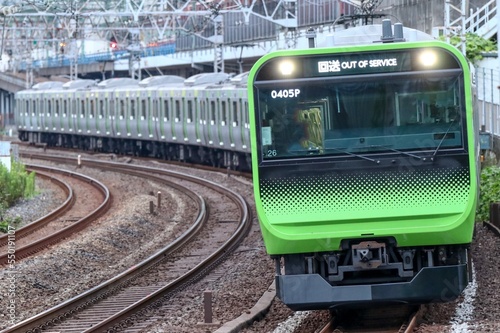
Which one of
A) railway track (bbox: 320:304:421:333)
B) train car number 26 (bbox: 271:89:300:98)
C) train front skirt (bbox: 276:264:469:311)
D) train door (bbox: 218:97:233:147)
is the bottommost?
railway track (bbox: 320:304:421:333)

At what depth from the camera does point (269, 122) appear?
10484mm

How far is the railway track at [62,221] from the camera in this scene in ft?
59.5

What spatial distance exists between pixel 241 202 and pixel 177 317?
460 inches

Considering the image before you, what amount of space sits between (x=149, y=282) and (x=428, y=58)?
A: 638cm

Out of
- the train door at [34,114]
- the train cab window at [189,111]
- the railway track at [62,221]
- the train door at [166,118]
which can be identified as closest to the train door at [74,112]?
the train door at [34,114]

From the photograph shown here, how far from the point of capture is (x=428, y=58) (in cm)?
1032

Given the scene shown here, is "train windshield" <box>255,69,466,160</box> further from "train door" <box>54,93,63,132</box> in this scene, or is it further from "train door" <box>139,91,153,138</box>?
"train door" <box>54,93,63,132</box>

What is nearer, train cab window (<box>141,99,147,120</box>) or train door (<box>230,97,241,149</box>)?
train door (<box>230,97,241,149</box>)

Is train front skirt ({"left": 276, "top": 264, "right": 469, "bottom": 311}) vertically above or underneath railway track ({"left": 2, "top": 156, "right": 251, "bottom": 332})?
above

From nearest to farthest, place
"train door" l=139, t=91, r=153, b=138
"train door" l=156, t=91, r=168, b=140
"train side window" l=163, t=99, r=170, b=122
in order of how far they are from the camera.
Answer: "train side window" l=163, t=99, r=170, b=122, "train door" l=156, t=91, r=168, b=140, "train door" l=139, t=91, r=153, b=138

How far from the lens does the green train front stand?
10.2 metres

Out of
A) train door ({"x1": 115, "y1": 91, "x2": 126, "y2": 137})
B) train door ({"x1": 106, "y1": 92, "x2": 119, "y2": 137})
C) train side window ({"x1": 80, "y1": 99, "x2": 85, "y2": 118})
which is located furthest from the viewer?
train side window ({"x1": 80, "y1": 99, "x2": 85, "y2": 118})

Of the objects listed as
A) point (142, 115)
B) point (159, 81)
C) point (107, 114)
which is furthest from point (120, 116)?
point (159, 81)

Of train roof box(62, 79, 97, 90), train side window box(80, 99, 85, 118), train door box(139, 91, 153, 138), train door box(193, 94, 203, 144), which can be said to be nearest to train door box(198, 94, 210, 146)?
train door box(193, 94, 203, 144)
